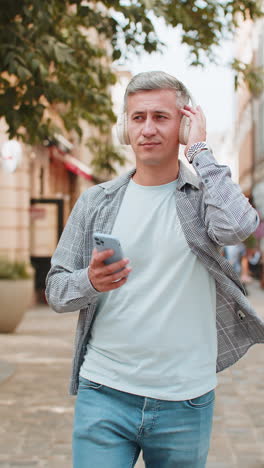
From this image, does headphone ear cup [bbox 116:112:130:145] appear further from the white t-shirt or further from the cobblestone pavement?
the cobblestone pavement

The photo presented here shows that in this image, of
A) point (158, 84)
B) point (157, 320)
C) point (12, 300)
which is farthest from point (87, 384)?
point (12, 300)

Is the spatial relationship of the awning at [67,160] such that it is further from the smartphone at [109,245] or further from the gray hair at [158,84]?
the smartphone at [109,245]

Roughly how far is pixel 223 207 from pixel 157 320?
410mm

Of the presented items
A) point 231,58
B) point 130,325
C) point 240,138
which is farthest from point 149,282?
point 240,138

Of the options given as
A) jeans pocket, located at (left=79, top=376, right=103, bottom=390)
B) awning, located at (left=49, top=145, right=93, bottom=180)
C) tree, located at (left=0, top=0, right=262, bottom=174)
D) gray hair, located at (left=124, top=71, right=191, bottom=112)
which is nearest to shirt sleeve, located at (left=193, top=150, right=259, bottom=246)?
gray hair, located at (left=124, top=71, right=191, bottom=112)

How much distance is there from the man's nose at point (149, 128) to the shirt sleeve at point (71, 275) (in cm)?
35

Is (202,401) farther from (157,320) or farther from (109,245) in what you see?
(109,245)

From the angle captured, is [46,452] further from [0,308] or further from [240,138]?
[240,138]

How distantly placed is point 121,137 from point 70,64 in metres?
4.26

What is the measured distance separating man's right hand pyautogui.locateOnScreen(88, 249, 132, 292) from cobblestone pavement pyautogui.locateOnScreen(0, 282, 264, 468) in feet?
9.52

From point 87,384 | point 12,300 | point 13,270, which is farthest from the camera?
point 13,270

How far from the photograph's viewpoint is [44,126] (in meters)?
7.50

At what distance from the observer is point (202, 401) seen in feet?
7.29

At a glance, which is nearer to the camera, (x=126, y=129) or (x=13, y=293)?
(x=126, y=129)
